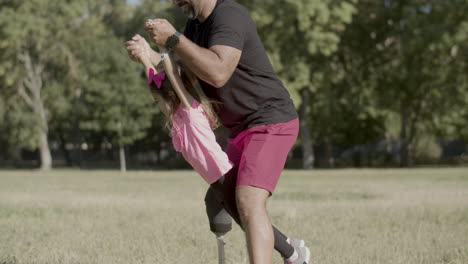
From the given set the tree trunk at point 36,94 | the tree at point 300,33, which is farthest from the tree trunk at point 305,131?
the tree trunk at point 36,94

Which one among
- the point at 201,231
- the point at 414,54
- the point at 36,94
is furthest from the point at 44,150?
the point at 201,231

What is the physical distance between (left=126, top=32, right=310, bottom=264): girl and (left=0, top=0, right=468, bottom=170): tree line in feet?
99.5

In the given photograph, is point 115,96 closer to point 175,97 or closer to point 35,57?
point 35,57

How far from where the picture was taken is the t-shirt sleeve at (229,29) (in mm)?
3658

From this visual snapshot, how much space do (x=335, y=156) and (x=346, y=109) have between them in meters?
24.6

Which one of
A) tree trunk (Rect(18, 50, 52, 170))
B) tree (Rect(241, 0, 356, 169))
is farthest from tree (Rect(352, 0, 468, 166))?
tree trunk (Rect(18, 50, 52, 170))

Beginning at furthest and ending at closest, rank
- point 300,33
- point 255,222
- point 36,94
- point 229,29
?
point 36,94
point 300,33
point 255,222
point 229,29

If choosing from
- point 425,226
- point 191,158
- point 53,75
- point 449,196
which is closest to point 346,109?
point 53,75

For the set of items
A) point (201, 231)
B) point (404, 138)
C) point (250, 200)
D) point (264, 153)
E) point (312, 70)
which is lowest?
point (404, 138)

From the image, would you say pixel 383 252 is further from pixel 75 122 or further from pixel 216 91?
pixel 75 122

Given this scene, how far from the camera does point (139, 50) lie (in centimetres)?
402

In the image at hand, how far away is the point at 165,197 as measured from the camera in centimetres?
1483

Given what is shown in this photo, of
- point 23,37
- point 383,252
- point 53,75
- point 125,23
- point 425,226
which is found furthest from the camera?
point 125,23

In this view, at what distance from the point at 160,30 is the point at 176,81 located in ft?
1.31
